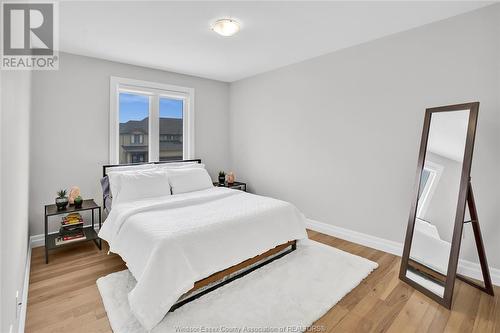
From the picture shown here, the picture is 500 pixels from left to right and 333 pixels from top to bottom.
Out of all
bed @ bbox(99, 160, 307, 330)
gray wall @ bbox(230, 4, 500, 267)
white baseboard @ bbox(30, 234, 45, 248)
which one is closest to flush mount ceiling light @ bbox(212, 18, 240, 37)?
gray wall @ bbox(230, 4, 500, 267)

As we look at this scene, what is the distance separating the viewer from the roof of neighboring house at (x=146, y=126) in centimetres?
398

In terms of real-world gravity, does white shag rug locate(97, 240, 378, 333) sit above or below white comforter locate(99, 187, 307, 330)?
below

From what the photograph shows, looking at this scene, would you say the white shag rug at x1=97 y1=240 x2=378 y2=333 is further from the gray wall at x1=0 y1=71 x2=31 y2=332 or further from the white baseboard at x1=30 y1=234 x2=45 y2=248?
the white baseboard at x1=30 y1=234 x2=45 y2=248

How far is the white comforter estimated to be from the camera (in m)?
1.86

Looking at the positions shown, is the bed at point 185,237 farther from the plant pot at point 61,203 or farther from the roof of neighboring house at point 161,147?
the roof of neighboring house at point 161,147

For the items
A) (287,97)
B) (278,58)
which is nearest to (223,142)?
(287,97)

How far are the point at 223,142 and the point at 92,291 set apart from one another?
135 inches

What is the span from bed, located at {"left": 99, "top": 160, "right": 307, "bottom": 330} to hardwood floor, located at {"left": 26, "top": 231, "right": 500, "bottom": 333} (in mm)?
364

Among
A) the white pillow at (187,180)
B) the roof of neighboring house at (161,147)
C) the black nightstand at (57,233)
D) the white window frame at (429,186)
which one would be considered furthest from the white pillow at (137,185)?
the white window frame at (429,186)

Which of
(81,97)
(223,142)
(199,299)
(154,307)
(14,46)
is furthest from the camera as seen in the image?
(223,142)

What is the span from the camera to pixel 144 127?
4.16 meters

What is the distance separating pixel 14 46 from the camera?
1.55 meters

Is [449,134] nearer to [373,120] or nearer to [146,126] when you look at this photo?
[373,120]

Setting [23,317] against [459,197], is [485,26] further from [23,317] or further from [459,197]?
[23,317]
